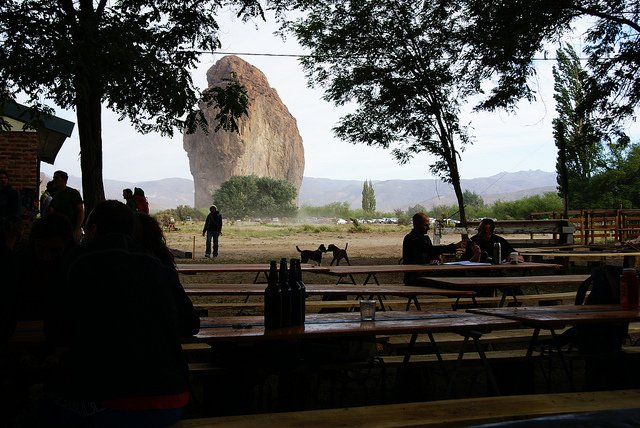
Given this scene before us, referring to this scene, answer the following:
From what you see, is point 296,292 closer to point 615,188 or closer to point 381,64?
point 381,64

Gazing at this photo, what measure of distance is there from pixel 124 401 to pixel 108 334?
0.25m

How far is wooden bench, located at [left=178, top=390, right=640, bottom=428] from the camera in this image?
2984mm

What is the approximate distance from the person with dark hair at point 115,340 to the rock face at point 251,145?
11607 cm

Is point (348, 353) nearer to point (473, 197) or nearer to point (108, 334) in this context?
→ point (108, 334)

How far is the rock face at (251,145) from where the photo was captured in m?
123

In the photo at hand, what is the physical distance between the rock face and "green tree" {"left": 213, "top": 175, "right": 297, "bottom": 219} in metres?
23.2

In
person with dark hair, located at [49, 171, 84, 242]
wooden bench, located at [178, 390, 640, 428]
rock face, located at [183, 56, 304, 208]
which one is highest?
rock face, located at [183, 56, 304, 208]

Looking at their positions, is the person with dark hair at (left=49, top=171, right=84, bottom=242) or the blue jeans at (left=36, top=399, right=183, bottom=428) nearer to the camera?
the blue jeans at (left=36, top=399, right=183, bottom=428)

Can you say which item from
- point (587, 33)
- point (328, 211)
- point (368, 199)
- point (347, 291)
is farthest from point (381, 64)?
point (368, 199)

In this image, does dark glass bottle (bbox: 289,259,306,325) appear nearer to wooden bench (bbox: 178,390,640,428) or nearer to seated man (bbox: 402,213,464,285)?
wooden bench (bbox: 178,390,640,428)

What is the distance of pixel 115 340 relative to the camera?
2.50m

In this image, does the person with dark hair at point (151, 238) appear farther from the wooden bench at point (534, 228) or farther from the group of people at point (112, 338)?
the wooden bench at point (534, 228)

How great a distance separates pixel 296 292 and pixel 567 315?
1.78 metres

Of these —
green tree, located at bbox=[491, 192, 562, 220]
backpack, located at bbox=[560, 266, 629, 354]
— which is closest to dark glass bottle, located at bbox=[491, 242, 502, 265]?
backpack, located at bbox=[560, 266, 629, 354]
